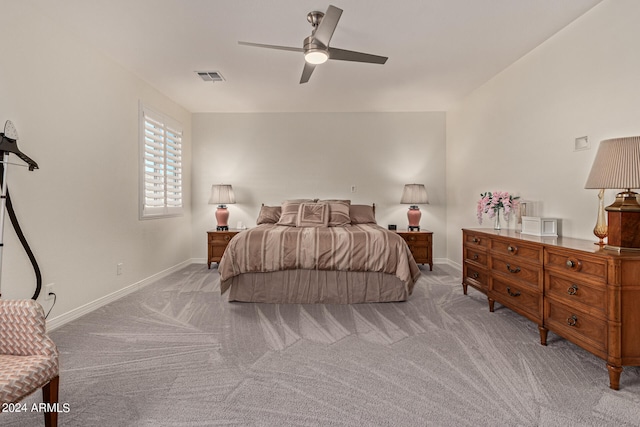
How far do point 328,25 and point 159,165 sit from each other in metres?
3.20

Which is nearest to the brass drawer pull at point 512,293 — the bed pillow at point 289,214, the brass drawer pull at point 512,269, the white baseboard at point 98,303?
the brass drawer pull at point 512,269

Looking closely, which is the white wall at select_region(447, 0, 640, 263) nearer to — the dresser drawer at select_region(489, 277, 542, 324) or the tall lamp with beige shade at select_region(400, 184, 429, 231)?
the dresser drawer at select_region(489, 277, 542, 324)

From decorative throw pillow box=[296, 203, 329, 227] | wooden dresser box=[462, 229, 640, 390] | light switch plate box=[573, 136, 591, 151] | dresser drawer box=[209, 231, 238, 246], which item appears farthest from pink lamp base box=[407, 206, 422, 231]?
dresser drawer box=[209, 231, 238, 246]

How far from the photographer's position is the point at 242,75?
385 centimetres

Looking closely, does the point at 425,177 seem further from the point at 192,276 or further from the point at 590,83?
the point at 192,276

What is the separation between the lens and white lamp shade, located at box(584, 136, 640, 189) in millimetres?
1753

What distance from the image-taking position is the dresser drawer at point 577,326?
181 centimetres

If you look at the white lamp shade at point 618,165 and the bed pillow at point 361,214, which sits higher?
the white lamp shade at point 618,165

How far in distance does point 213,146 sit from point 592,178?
514 centimetres

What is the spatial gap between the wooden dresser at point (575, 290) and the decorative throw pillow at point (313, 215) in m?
2.12

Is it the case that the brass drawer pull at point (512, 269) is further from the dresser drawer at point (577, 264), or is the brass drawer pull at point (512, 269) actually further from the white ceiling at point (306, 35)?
the white ceiling at point (306, 35)

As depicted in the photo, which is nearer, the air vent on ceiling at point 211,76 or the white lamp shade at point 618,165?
the white lamp shade at point 618,165

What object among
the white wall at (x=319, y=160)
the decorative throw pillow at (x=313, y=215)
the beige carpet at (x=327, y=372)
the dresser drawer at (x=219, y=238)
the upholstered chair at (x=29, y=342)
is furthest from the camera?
the white wall at (x=319, y=160)

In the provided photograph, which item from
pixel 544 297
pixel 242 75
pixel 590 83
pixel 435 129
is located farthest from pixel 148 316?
pixel 435 129
